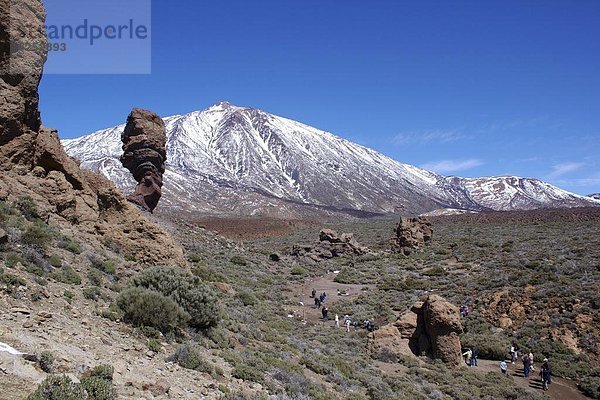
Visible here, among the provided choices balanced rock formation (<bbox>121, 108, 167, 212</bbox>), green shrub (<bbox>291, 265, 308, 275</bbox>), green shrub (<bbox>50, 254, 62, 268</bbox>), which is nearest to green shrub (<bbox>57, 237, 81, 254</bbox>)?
green shrub (<bbox>50, 254, 62, 268</bbox>)

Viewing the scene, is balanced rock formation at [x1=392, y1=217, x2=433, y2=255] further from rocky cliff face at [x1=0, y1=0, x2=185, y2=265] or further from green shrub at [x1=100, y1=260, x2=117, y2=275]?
green shrub at [x1=100, y1=260, x2=117, y2=275]

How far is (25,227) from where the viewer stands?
10.4 m

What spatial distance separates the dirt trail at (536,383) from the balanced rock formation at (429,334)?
1421 mm

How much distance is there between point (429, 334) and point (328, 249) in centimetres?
3172

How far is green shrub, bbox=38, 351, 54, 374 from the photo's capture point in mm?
5609

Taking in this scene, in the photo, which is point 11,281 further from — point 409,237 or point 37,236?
point 409,237

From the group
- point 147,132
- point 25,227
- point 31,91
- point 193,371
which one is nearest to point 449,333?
point 193,371

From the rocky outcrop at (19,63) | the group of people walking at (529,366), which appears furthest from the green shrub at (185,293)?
the group of people walking at (529,366)

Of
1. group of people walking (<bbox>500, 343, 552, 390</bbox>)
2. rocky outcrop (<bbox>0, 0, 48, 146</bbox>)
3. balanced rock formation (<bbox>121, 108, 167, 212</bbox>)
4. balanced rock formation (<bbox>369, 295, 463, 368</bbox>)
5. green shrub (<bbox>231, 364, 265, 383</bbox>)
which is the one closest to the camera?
green shrub (<bbox>231, 364, 265, 383</bbox>)

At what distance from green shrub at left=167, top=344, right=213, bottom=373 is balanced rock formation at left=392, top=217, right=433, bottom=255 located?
41318 millimetres

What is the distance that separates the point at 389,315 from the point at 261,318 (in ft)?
30.5

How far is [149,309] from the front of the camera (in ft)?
29.9

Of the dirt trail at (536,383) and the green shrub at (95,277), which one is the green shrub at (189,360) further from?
the dirt trail at (536,383)

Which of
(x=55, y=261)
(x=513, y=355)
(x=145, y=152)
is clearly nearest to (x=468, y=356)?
(x=513, y=355)
